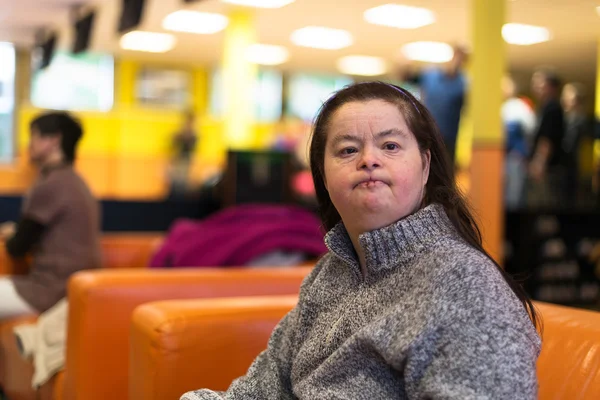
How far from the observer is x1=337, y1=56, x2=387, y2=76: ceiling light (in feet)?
45.8

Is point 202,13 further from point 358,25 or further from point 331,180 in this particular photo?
point 331,180

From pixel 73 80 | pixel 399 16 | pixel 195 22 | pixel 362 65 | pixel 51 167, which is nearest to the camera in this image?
pixel 51 167

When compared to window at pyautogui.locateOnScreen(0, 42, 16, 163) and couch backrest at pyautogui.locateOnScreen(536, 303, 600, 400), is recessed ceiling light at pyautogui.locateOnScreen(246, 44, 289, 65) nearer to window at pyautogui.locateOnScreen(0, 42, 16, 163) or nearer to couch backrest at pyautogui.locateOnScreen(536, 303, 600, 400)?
window at pyautogui.locateOnScreen(0, 42, 16, 163)

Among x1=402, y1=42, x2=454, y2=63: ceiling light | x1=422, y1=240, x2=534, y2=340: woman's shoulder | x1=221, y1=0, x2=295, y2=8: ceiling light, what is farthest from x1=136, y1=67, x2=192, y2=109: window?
x1=422, y1=240, x2=534, y2=340: woman's shoulder

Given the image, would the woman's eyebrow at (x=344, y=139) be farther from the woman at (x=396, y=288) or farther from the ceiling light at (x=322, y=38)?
the ceiling light at (x=322, y=38)

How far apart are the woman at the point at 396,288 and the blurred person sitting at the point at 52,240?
177 centimetres

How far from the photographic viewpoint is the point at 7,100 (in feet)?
48.1

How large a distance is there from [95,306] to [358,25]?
9.06 metres

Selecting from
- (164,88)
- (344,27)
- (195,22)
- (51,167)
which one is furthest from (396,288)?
(164,88)

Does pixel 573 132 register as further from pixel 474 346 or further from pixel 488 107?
pixel 474 346

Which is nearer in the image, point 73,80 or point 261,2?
point 261,2

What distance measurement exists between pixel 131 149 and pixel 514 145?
6.33 meters

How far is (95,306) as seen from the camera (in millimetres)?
2199

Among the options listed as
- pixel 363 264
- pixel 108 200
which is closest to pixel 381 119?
pixel 363 264
